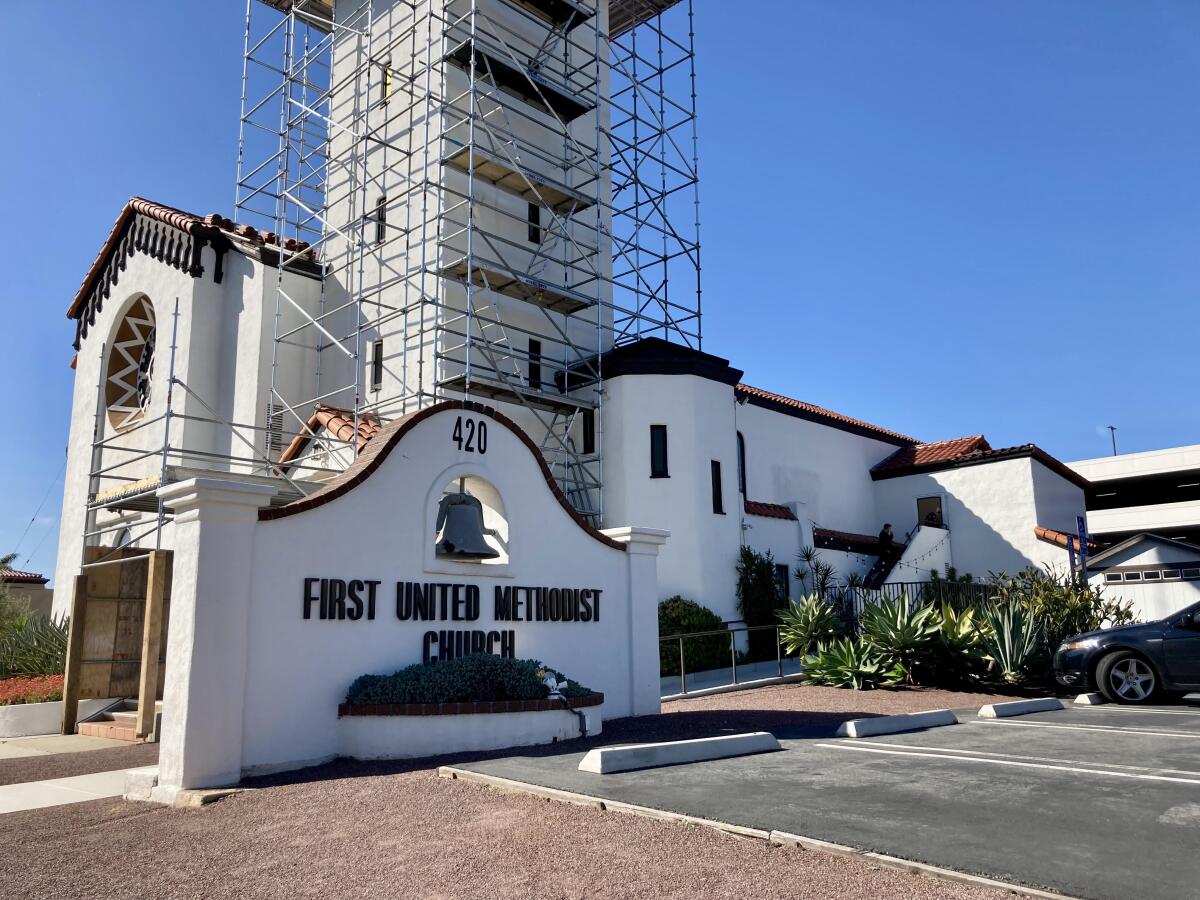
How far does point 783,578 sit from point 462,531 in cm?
1486

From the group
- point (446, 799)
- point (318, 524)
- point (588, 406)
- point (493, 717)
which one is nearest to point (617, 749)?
point (446, 799)

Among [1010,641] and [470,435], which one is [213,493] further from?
[1010,641]

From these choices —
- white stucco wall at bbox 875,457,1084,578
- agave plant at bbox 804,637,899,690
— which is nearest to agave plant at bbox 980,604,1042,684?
agave plant at bbox 804,637,899,690

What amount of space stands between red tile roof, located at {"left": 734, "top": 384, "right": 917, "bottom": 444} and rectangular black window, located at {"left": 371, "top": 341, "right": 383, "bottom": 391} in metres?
8.91

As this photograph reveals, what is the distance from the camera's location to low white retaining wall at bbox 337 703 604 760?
9.02m

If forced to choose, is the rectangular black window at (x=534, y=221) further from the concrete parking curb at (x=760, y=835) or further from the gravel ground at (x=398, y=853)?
the concrete parking curb at (x=760, y=835)

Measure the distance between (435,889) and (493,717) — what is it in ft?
15.2

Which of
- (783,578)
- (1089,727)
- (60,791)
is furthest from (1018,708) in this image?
(783,578)

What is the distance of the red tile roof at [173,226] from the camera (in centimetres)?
2211

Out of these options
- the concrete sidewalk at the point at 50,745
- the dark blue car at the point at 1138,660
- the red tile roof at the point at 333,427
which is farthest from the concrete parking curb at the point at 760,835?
the red tile roof at the point at 333,427

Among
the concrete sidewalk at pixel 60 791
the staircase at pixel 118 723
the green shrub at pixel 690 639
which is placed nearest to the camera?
the concrete sidewalk at pixel 60 791

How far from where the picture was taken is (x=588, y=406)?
72.1 feet

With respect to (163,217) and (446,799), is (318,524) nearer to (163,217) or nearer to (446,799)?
(446,799)

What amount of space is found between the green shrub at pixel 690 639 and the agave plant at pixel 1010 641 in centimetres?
594
